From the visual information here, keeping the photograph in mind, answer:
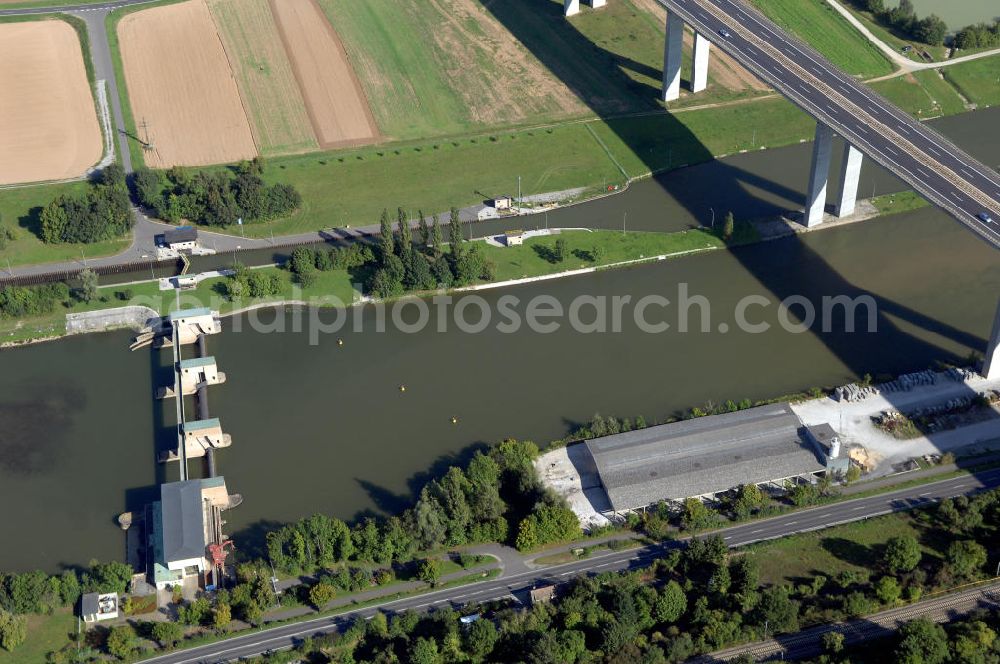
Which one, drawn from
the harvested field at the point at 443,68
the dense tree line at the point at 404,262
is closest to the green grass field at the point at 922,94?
the harvested field at the point at 443,68

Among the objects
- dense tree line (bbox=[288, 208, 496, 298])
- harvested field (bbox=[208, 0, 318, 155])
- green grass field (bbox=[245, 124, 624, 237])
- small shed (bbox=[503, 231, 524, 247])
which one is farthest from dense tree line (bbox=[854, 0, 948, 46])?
harvested field (bbox=[208, 0, 318, 155])

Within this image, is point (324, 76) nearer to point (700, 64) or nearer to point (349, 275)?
point (349, 275)

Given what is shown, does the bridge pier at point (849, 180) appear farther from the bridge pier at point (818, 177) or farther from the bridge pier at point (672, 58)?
the bridge pier at point (672, 58)

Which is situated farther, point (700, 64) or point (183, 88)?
point (183, 88)

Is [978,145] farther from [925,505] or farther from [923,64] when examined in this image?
[925,505]

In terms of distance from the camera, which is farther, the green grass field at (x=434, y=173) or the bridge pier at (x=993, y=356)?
the green grass field at (x=434, y=173)

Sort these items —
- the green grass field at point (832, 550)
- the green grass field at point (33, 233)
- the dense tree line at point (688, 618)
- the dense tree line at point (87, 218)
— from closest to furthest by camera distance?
the dense tree line at point (688, 618)
the green grass field at point (832, 550)
the green grass field at point (33, 233)
the dense tree line at point (87, 218)

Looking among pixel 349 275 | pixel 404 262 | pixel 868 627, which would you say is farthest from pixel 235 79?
pixel 868 627
